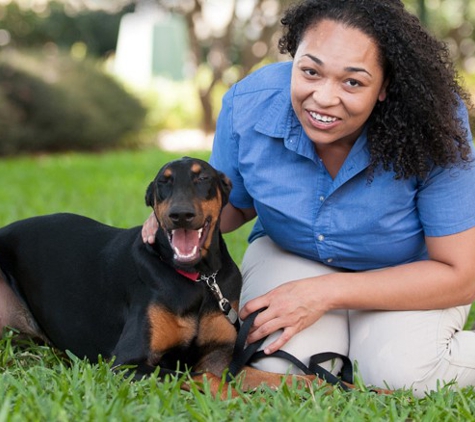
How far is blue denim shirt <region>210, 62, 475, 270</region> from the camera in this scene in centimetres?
353

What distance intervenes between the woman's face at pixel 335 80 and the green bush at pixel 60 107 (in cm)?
1031

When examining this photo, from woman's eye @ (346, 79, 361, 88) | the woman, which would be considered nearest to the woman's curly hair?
the woman

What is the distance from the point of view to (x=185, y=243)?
3.35 m

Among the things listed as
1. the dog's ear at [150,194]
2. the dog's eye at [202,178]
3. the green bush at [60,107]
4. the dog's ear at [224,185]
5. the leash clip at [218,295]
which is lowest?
the green bush at [60,107]

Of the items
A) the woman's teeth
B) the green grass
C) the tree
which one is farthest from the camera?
the tree

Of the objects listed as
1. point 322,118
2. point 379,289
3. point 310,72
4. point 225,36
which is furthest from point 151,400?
point 225,36

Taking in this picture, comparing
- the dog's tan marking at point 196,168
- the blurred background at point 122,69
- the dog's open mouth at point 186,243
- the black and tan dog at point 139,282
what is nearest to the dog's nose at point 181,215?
the black and tan dog at point 139,282

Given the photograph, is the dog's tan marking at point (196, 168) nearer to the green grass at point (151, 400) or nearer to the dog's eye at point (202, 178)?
the dog's eye at point (202, 178)

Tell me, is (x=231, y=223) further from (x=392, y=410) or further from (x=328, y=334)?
(x=392, y=410)

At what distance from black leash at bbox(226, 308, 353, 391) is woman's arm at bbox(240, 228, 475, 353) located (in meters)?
0.04

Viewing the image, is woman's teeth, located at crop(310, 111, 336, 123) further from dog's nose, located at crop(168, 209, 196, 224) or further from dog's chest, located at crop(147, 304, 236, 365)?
dog's chest, located at crop(147, 304, 236, 365)

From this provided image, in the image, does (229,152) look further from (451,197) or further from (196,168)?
(451,197)

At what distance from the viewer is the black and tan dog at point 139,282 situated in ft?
11.0

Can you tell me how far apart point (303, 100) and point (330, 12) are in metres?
0.37
